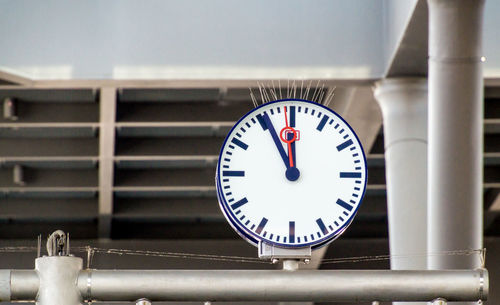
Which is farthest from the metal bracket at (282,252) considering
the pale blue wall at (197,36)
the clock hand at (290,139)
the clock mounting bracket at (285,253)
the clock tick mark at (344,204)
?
the pale blue wall at (197,36)

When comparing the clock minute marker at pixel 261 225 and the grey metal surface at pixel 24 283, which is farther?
the clock minute marker at pixel 261 225

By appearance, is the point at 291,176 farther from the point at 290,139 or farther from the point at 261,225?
the point at 261,225

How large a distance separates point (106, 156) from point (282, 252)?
1534 centimetres

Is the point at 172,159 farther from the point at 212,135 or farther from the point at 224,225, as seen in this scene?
the point at 224,225

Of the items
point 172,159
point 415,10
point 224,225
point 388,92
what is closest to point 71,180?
→ point 172,159

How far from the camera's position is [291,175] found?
5.46m

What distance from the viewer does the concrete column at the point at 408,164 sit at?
1602 centimetres

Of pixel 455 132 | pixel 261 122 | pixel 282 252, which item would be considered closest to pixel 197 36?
pixel 455 132

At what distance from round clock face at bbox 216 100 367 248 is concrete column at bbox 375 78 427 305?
418 inches

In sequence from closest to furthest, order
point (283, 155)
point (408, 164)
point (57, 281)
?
point (57, 281) → point (283, 155) → point (408, 164)

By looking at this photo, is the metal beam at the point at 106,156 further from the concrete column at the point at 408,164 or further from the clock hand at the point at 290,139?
the clock hand at the point at 290,139

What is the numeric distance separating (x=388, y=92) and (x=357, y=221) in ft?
31.7

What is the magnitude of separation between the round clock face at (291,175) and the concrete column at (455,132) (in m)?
6.34

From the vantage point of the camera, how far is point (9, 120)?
19.0m
